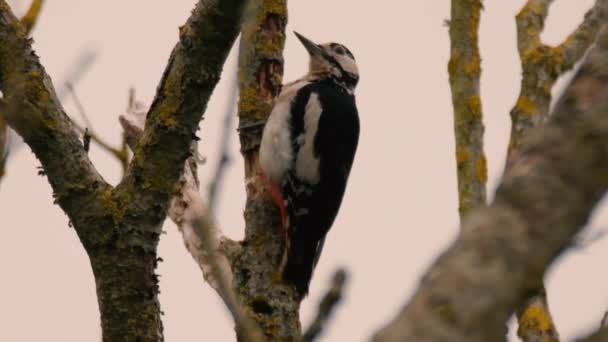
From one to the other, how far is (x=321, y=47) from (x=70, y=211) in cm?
385

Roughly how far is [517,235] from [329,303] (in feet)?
1.67

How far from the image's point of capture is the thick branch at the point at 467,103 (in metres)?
4.28

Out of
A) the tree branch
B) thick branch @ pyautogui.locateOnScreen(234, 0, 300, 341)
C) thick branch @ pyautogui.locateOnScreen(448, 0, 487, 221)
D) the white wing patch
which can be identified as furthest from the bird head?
the tree branch

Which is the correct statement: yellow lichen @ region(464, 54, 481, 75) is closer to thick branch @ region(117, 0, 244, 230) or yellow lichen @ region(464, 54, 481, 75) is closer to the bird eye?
thick branch @ region(117, 0, 244, 230)

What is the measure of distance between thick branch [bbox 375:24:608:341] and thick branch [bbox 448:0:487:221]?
7.77 feet

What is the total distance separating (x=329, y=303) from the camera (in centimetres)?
196

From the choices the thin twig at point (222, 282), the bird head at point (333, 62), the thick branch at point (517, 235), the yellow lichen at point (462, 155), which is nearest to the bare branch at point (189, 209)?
the yellow lichen at point (462, 155)

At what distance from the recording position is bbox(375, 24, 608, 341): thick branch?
1.49 metres

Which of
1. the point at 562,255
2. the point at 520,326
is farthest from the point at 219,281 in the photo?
the point at 520,326

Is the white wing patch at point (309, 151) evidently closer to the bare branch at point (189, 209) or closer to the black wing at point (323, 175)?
the black wing at point (323, 175)

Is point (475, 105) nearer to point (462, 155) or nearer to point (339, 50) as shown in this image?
point (462, 155)

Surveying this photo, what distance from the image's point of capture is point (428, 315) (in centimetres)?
151

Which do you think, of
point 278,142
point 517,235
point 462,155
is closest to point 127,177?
point 462,155

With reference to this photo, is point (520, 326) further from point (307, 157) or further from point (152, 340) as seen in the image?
point (307, 157)
